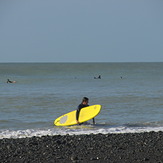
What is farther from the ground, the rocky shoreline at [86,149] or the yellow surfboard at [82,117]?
the yellow surfboard at [82,117]

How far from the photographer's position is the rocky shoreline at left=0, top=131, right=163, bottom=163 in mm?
8336

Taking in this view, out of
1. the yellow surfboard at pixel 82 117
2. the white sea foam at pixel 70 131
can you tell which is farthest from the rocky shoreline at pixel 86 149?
the yellow surfboard at pixel 82 117

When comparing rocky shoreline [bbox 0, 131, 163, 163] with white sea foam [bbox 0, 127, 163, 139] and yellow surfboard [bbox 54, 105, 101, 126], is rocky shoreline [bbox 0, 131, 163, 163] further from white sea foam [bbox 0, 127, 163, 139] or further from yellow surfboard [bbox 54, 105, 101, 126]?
yellow surfboard [bbox 54, 105, 101, 126]

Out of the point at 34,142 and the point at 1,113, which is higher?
the point at 1,113

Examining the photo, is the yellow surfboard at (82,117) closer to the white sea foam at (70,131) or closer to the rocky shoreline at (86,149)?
the white sea foam at (70,131)

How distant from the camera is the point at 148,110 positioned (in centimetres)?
1911

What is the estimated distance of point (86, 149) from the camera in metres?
9.27

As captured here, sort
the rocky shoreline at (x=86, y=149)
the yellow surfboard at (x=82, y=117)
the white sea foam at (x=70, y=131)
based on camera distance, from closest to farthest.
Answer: the rocky shoreline at (x=86, y=149) → the white sea foam at (x=70, y=131) → the yellow surfboard at (x=82, y=117)

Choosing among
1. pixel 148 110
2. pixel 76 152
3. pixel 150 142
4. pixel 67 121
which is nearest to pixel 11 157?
pixel 76 152

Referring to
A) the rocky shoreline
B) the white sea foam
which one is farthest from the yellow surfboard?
the rocky shoreline

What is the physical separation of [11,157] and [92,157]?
65.0 inches

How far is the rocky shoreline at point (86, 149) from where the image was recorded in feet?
27.3

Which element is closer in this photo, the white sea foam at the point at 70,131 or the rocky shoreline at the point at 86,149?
the rocky shoreline at the point at 86,149

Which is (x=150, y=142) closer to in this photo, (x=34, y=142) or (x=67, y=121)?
(x=34, y=142)
